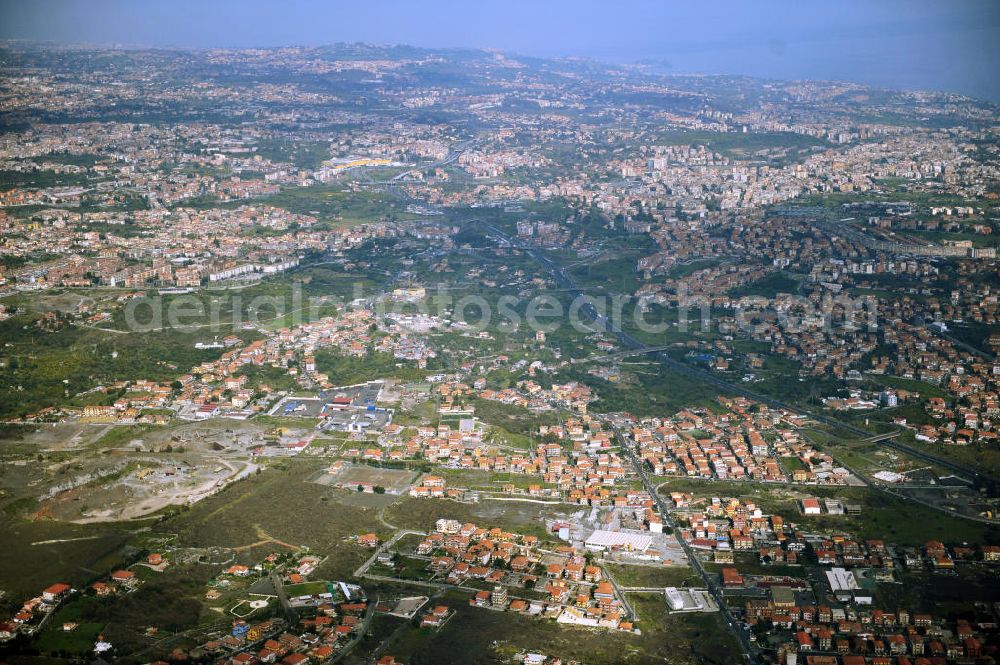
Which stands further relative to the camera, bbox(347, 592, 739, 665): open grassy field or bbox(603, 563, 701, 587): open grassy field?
bbox(603, 563, 701, 587): open grassy field

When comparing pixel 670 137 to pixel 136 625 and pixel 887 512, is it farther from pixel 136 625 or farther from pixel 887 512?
pixel 136 625

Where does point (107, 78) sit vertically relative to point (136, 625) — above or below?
above

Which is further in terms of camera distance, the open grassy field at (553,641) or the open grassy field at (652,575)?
the open grassy field at (652,575)

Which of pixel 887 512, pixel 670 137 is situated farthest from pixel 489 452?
pixel 670 137

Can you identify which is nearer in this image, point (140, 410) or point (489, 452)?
point (489, 452)

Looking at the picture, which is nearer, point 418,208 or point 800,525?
point 800,525

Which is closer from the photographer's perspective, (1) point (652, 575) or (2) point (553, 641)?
(2) point (553, 641)

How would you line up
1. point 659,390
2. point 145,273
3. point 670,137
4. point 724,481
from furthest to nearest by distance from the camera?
point 670,137
point 145,273
point 659,390
point 724,481

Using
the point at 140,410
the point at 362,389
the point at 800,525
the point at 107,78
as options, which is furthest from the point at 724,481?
the point at 107,78

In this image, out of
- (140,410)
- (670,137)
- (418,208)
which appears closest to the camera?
(140,410)
